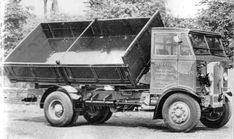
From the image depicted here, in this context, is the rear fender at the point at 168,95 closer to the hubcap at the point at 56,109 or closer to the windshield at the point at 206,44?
the windshield at the point at 206,44

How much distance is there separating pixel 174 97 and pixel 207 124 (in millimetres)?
1742

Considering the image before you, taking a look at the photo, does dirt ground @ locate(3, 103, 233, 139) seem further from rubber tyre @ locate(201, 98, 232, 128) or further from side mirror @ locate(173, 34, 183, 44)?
side mirror @ locate(173, 34, 183, 44)

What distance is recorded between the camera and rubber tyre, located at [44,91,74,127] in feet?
41.2

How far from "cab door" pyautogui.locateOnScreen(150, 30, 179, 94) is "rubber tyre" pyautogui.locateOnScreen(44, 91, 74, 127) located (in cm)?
234

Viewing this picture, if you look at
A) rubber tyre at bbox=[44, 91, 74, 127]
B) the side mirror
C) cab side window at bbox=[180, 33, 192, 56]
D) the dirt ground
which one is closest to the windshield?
cab side window at bbox=[180, 33, 192, 56]

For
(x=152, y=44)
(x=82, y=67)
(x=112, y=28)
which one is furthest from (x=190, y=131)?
(x=112, y=28)

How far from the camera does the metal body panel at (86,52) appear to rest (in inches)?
479

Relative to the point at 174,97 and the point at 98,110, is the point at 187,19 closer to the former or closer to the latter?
the point at 98,110

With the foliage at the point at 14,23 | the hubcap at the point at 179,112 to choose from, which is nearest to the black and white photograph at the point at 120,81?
the hubcap at the point at 179,112

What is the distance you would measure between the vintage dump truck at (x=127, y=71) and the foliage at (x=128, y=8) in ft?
18.7

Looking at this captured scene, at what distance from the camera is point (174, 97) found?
446 inches

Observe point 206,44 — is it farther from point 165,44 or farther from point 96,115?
point 96,115

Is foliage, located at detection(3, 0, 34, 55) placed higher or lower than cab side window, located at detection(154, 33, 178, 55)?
higher

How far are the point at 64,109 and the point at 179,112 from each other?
3.19m
